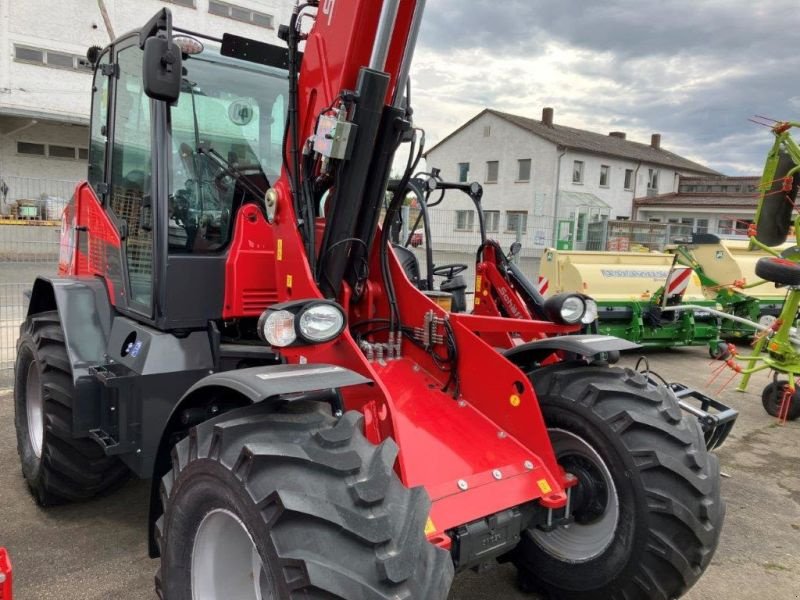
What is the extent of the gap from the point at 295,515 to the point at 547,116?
119 feet

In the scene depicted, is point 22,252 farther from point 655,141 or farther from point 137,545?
point 655,141

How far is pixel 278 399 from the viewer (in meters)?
2.05

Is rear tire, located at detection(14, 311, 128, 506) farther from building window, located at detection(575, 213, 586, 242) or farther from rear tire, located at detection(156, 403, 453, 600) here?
building window, located at detection(575, 213, 586, 242)

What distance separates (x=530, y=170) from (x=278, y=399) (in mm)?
31631

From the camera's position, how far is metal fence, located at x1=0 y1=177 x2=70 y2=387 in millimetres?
7137

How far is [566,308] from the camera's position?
3.29m

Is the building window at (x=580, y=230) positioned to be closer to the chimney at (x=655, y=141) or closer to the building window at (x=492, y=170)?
the building window at (x=492, y=170)

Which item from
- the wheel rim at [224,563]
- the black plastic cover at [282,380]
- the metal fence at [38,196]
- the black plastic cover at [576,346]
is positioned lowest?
the wheel rim at [224,563]

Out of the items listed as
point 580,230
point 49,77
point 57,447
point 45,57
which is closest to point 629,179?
point 580,230

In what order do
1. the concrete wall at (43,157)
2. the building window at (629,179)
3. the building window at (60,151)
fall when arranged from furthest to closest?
the building window at (629,179) → the building window at (60,151) → the concrete wall at (43,157)

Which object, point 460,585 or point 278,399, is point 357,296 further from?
point 460,585

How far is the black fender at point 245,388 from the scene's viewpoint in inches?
79.7

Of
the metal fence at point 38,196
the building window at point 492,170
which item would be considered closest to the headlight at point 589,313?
the metal fence at point 38,196

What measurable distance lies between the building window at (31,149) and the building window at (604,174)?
85.3 feet
